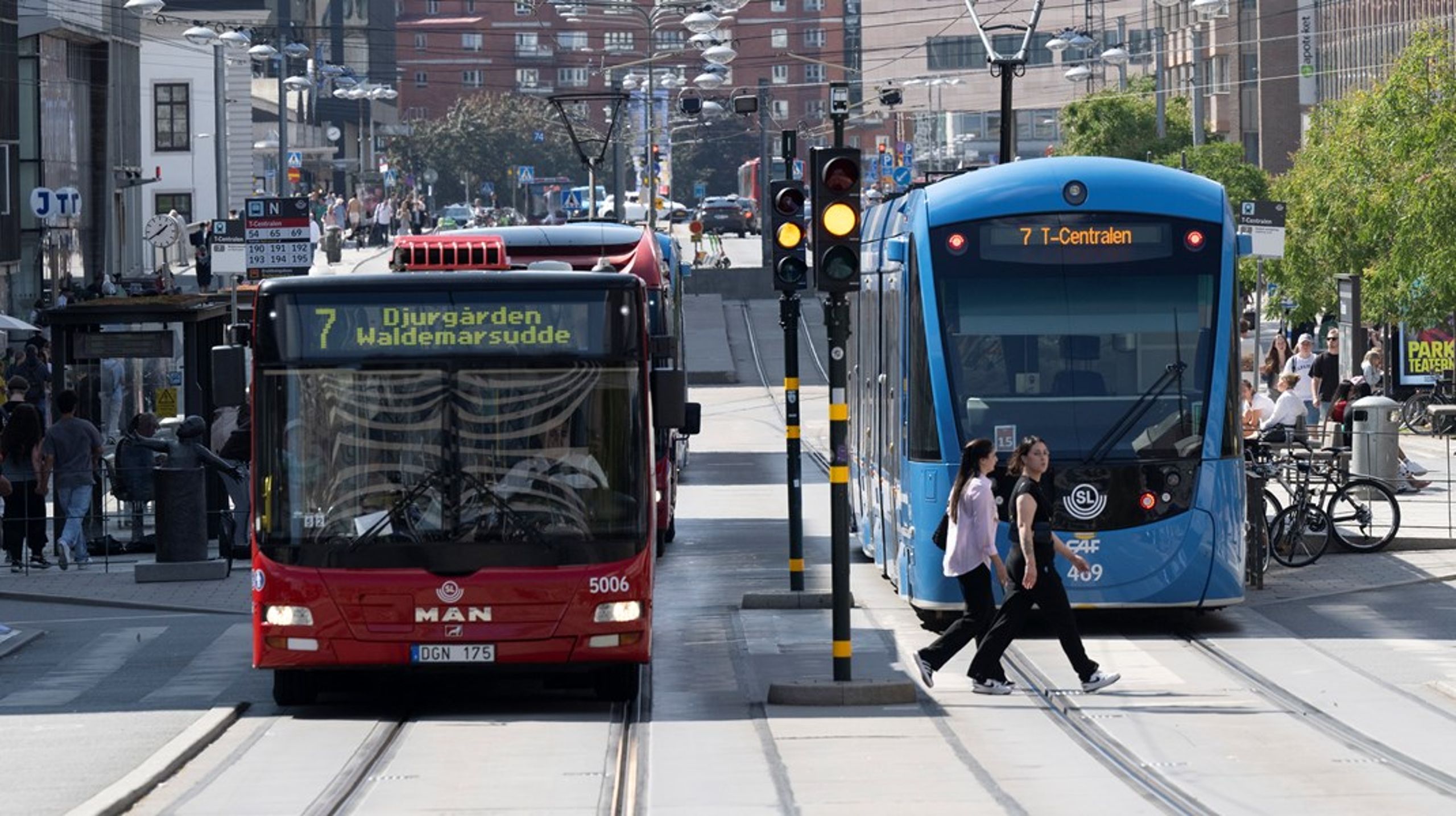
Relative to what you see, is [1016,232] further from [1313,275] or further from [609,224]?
[1313,275]

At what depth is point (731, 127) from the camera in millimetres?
148500

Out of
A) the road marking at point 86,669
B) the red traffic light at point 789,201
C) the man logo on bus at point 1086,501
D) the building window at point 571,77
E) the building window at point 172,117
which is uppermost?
the building window at point 571,77

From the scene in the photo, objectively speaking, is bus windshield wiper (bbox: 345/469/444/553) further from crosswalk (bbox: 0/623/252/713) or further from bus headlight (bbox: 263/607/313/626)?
crosswalk (bbox: 0/623/252/713)

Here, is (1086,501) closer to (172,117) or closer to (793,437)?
(793,437)

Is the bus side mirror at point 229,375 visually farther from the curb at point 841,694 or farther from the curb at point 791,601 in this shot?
the curb at point 791,601

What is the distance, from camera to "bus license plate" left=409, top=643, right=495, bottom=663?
1421 cm

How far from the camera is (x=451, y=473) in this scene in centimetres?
1425

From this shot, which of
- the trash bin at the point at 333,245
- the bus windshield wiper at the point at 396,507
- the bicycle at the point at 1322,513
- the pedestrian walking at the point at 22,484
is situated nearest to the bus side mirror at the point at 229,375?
the bus windshield wiper at the point at 396,507

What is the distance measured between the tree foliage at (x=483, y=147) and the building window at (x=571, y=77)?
65.9 ft

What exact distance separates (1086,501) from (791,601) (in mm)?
3179

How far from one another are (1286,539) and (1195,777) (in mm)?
10058

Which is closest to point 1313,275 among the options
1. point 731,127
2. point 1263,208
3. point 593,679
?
point 1263,208

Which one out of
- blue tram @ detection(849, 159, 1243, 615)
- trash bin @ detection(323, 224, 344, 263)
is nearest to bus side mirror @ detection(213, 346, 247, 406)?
blue tram @ detection(849, 159, 1243, 615)

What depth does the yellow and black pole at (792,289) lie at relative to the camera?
19.5 meters
